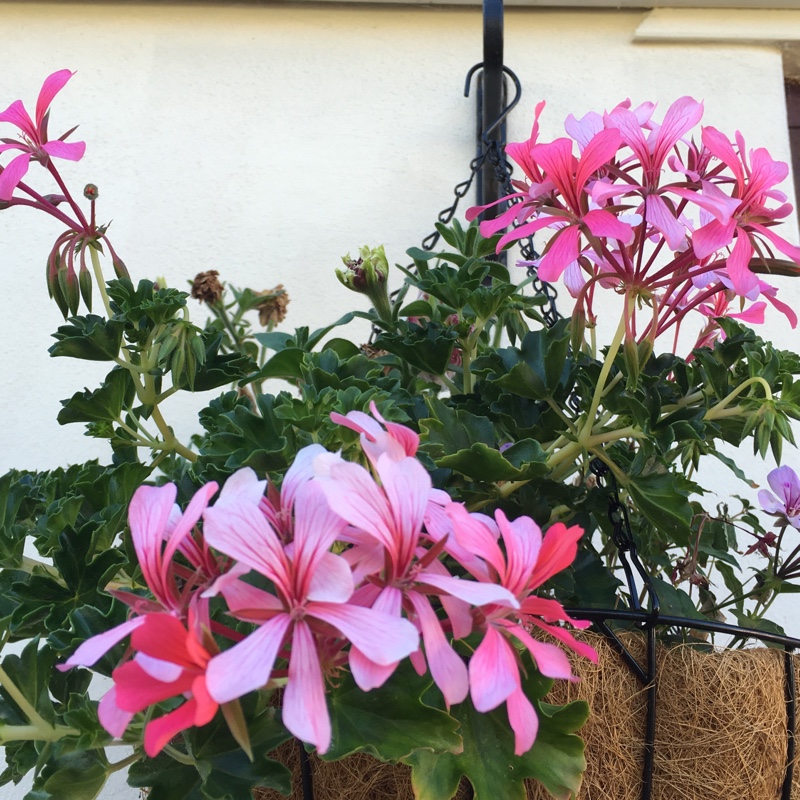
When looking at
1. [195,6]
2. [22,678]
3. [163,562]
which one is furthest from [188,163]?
[163,562]

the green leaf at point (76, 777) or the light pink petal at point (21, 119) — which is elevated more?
the light pink petal at point (21, 119)

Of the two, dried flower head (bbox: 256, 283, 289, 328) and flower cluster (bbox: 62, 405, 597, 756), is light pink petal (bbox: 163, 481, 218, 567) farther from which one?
dried flower head (bbox: 256, 283, 289, 328)

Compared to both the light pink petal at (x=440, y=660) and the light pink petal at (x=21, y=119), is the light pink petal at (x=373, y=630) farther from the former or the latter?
the light pink petal at (x=21, y=119)

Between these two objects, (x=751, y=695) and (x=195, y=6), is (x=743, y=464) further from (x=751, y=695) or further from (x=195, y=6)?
(x=195, y=6)

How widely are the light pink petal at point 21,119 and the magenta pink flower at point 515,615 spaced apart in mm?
479

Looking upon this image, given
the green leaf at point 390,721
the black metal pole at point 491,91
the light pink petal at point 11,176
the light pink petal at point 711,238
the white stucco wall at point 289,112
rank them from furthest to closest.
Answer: the white stucco wall at point 289,112 → the black metal pole at point 491,91 → the light pink petal at point 11,176 → the light pink petal at point 711,238 → the green leaf at point 390,721

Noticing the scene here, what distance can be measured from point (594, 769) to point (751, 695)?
110 mm

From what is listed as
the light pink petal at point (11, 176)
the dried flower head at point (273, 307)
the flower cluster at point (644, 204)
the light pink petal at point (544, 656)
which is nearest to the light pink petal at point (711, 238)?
the flower cluster at point (644, 204)

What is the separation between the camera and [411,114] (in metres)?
1.10

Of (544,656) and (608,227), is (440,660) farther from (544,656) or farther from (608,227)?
(608,227)

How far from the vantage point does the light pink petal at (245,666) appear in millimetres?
232

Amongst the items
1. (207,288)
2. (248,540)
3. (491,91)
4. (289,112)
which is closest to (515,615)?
(248,540)

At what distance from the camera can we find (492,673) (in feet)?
Answer: 0.91

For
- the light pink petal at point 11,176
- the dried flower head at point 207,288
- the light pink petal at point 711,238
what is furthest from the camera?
the dried flower head at point 207,288
